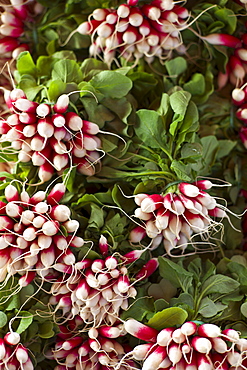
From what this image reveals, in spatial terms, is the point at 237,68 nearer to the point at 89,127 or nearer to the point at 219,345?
the point at 89,127

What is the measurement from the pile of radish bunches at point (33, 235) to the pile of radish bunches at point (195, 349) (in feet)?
0.71

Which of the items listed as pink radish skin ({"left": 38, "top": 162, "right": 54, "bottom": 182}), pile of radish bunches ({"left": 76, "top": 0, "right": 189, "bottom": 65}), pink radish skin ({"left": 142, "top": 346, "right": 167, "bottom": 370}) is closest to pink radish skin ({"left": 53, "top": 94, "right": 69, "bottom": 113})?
pink radish skin ({"left": 38, "top": 162, "right": 54, "bottom": 182})

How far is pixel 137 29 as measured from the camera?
1229mm

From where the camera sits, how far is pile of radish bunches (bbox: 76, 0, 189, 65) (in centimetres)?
121

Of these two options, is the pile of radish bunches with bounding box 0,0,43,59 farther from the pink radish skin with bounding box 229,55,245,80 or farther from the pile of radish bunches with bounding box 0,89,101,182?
the pink radish skin with bounding box 229,55,245,80

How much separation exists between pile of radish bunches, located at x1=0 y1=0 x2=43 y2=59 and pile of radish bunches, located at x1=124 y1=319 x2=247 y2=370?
2.70 feet

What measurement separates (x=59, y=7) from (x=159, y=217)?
720 mm

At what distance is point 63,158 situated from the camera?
3.58 feet

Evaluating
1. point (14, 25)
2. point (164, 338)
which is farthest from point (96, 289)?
point (14, 25)

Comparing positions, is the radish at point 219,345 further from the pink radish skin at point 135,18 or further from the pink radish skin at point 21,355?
the pink radish skin at point 135,18

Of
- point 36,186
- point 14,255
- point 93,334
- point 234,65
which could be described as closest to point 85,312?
point 93,334

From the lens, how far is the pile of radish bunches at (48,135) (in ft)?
3.51

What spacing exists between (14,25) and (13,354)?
0.87 meters

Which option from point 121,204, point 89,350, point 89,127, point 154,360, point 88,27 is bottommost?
point 89,350
